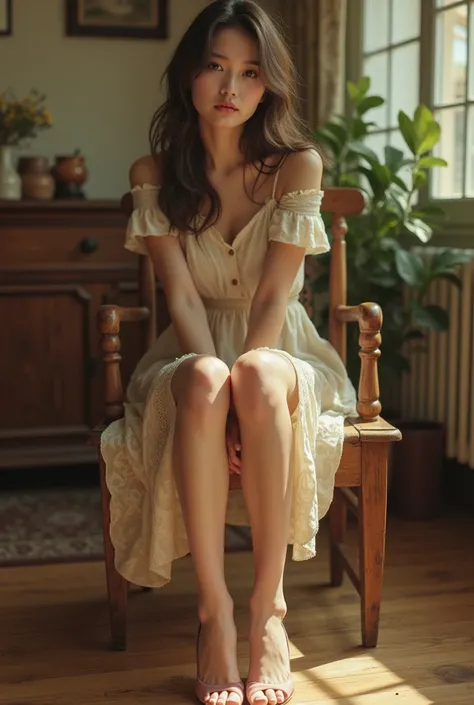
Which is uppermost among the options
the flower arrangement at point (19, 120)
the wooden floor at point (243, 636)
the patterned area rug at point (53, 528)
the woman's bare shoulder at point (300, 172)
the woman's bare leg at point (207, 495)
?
the flower arrangement at point (19, 120)

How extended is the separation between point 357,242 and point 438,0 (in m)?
0.83

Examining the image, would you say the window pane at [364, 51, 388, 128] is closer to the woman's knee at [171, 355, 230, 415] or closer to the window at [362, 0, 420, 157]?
the window at [362, 0, 420, 157]

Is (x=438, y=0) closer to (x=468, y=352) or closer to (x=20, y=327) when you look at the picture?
(x=468, y=352)

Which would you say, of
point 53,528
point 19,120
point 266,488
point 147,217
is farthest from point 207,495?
point 19,120

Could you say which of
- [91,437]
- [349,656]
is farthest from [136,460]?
[349,656]

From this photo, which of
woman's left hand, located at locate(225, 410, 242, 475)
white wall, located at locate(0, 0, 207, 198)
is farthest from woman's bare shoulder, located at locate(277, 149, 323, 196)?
white wall, located at locate(0, 0, 207, 198)

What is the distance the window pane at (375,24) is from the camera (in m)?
3.50

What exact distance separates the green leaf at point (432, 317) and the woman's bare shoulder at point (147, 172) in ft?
3.33

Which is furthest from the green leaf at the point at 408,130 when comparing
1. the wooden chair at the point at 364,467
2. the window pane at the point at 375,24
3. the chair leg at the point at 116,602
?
the chair leg at the point at 116,602

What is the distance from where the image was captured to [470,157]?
308cm

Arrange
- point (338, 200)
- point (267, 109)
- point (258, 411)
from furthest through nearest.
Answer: point (338, 200)
point (267, 109)
point (258, 411)

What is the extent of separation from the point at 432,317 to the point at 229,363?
94 cm

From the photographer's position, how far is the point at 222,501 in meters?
1.88

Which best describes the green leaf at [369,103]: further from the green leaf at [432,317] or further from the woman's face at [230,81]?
the woman's face at [230,81]
